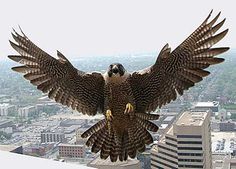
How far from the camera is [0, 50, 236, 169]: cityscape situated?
27.0ft

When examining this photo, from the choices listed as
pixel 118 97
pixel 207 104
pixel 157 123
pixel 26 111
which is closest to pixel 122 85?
pixel 118 97

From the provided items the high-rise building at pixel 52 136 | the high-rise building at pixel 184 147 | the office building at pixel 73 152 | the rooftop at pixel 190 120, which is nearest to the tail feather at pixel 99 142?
the office building at pixel 73 152

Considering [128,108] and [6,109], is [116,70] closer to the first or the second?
[128,108]

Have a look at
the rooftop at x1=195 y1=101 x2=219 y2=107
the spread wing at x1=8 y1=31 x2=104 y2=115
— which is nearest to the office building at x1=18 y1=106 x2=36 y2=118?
the rooftop at x1=195 y1=101 x2=219 y2=107

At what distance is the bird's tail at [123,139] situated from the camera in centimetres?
195

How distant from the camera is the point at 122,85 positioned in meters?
1.91

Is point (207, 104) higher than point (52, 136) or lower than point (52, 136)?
higher

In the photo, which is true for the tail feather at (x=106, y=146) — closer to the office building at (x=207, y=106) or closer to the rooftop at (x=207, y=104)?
the office building at (x=207, y=106)

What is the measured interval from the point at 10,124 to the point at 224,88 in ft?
26.7

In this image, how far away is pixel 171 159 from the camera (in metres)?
9.77

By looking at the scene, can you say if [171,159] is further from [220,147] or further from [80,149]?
[220,147]

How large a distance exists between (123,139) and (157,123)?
9.62 feet

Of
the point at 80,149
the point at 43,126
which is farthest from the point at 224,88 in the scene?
the point at 80,149

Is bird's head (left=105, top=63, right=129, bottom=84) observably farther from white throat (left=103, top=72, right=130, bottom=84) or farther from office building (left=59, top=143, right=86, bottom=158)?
office building (left=59, top=143, right=86, bottom=158)
